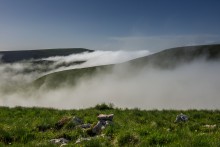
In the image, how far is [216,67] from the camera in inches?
4188

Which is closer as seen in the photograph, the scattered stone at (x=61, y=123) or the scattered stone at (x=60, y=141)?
the scattered stone at (x=60, y=141)

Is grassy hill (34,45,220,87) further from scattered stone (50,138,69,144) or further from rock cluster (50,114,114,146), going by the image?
scattered stone (50,138,69,144)

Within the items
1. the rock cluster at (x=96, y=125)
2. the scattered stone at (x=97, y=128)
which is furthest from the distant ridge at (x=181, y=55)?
the scattered stone at (x=97, y=128)

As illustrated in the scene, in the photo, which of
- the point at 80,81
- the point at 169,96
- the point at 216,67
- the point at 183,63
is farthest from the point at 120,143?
the point at 80,81

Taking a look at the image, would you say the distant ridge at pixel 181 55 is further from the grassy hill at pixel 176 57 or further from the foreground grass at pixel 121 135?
the foreground grass at pixel 121 135

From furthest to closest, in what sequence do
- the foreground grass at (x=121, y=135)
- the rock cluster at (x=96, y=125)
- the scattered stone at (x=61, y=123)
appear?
the scattered stone at (x=61, y=123) < the rock cluster at (x=96, y=125) < the foreground grass at (x=121, y=135)

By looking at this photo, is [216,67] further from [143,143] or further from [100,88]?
[143,143]

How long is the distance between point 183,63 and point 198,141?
4692 inches

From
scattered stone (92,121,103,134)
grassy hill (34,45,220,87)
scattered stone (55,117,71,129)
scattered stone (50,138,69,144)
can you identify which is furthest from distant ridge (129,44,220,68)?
scattered stone (50,138,69,144)

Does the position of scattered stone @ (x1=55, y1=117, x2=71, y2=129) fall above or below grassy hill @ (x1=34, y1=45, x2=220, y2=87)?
below

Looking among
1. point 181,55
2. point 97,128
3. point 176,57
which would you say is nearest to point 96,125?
point 97,128

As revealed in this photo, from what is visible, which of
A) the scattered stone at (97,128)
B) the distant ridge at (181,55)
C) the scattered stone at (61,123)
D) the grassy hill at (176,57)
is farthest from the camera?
the grassy hill at (176,57)

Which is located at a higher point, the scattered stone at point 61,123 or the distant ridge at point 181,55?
the distant ridge at point 181,55

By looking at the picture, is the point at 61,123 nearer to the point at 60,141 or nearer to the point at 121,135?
the point at 60,141
